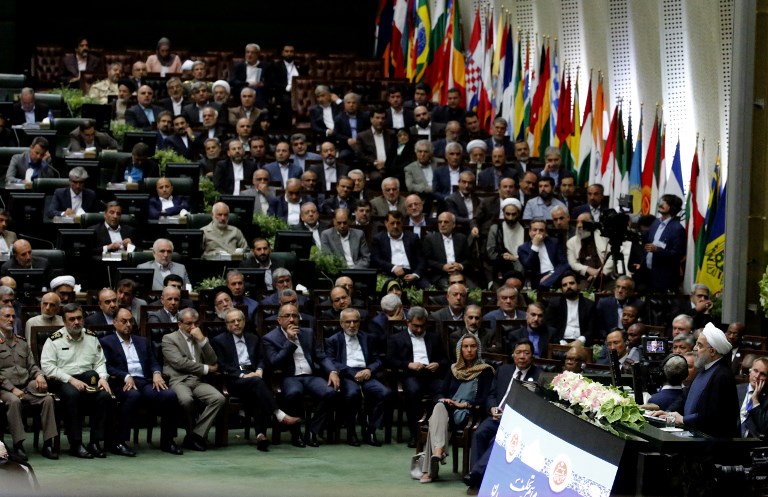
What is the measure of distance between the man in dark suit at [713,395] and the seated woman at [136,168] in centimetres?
847

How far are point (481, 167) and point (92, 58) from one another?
20.2 feet

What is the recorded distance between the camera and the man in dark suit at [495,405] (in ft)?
27.1

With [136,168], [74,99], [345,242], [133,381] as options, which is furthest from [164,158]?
[133,381]

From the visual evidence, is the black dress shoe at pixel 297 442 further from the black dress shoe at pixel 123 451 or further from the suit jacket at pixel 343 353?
the black dress shoe at pixel 123 451

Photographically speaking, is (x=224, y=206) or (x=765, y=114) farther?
(x=224, y=206)

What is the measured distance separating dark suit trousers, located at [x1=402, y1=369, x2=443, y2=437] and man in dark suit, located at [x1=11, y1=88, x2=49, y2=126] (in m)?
6.63

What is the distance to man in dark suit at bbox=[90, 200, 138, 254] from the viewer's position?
39.5 feet

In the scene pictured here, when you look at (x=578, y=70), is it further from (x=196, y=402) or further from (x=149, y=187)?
(x=196, y=402)

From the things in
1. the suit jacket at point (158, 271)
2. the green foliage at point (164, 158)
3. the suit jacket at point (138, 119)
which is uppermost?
the suit jacket at point (138, 119)

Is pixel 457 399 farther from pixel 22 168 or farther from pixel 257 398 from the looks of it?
pixel 22 168

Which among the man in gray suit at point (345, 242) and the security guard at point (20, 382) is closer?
the security guard at point (20, 382)

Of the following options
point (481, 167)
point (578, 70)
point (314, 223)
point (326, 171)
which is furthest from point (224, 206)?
point (578, 70)

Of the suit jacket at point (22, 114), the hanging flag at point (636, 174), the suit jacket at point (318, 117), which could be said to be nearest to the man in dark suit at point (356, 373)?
the hanging flag at point (636, 174)

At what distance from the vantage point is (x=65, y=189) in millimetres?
12742
